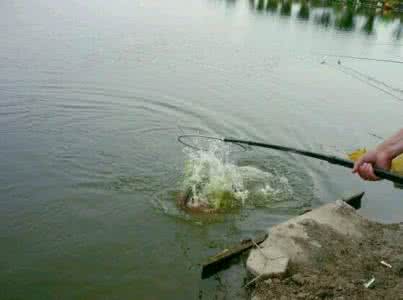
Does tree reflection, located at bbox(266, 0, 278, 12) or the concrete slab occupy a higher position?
tree reflection, located at bbox(266, 0, 278, 12)

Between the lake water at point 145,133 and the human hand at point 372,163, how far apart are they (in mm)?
3021

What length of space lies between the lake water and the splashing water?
23 cm

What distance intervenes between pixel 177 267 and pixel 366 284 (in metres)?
2.88

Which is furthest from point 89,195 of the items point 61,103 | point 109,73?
point 109,73

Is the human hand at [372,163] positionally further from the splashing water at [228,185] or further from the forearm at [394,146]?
the splashing water at [228,185]

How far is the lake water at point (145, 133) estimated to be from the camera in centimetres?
653

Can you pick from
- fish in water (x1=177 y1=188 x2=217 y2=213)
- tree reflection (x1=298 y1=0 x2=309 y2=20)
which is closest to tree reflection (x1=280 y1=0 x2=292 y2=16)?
tree reflection (x1=298 y1=0 x2=309 y2=20)

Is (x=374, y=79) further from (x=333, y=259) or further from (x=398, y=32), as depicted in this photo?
(x=398, y=32)

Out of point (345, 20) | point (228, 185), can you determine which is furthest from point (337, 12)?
point (228, 185)

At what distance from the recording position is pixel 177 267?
6.56 metres

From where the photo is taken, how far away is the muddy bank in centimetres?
568

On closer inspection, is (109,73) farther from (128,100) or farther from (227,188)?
(227,188)

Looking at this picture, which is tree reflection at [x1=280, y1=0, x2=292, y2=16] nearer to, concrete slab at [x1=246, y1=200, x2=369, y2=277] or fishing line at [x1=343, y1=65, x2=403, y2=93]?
fishing line at [x1=343, y1=65, x2=403, y2=93]

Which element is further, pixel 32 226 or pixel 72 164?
pixel 72 164
